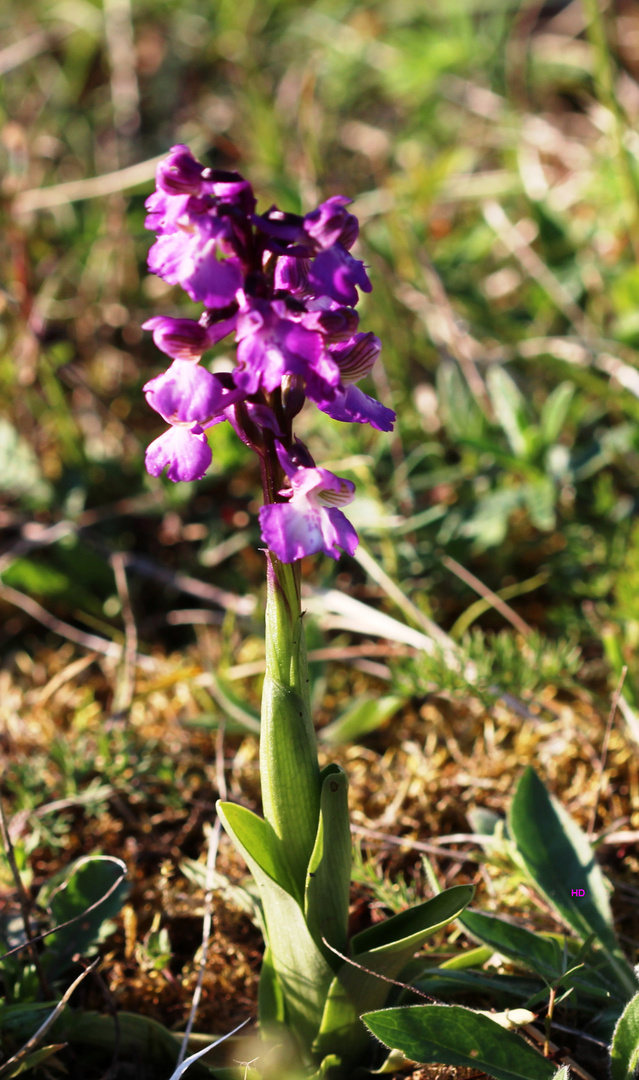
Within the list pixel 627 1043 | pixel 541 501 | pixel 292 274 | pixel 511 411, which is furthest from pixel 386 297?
pixel 627 1043

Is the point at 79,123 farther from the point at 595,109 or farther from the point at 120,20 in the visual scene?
the point at 595,109

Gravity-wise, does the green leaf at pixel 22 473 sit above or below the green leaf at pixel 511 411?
above

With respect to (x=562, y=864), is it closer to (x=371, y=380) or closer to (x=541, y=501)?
(x=541, y=501)

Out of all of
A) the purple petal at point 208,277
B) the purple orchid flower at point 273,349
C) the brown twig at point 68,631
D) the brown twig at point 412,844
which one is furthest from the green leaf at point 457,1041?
the brown twig at point 68,631

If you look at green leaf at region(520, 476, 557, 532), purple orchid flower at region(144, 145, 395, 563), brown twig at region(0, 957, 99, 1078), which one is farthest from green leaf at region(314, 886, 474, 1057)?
green leaf at region(520, 476, 557, 532)

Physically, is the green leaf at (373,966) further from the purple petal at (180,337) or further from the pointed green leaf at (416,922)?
the purple petal at (180,337)

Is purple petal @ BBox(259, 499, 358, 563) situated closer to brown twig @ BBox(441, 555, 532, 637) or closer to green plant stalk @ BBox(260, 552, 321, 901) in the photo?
green plant stalk @ BBox(260, 552, 321, 901)
